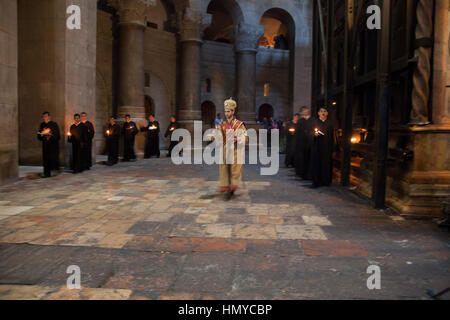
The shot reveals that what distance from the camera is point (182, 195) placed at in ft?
27.2

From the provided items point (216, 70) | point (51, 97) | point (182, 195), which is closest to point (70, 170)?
point (51, 97)

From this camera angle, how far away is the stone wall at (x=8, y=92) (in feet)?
30.0

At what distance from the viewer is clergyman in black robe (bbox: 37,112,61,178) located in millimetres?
10812

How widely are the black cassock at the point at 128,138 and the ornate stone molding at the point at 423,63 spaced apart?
11740mm

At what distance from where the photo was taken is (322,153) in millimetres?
9664

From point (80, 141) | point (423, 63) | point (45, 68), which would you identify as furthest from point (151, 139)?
point (423, 63)

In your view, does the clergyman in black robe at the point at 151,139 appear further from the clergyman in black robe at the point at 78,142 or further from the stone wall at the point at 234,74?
the stone wall at the point at 234,74

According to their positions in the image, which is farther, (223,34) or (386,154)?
(223,34)

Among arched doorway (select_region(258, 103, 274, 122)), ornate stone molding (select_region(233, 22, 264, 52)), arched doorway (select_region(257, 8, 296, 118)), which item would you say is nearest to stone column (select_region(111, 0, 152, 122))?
ornate stone molding (select_region(233, 22, 264, 52))

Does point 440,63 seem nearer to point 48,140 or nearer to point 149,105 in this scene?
point 48,140

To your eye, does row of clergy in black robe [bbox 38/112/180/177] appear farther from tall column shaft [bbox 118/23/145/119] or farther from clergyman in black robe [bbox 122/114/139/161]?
tall column shaft [bbox 118/23/145/119]
